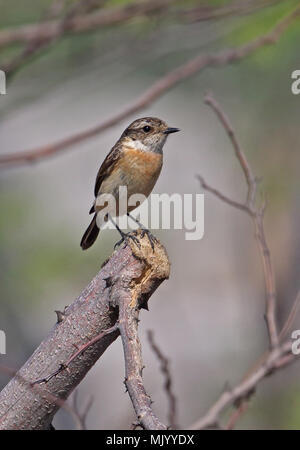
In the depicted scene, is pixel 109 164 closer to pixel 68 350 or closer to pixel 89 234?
pixel 89 234

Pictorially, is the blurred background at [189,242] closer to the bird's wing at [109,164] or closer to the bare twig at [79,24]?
the bird's wing at [109,164]

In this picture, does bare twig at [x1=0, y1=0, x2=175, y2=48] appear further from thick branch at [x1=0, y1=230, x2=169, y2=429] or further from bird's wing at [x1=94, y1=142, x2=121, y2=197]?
bird's wing at [x1=94, y1=142, x2=121, y2=197]

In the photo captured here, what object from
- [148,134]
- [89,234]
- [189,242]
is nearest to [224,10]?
[148,134]

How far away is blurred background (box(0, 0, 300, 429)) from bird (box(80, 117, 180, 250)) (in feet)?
4.40

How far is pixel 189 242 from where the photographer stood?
31.7 ft

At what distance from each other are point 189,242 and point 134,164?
4.26 metres

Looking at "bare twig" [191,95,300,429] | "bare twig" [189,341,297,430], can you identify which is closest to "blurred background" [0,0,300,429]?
"bare twig" [191,95,300,429]

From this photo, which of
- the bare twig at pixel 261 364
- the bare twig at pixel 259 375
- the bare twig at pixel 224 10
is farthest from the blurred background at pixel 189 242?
the bare twig at pixel 259 375

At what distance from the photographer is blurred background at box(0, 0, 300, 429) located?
7.79 m

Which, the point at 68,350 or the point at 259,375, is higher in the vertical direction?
the point at 68,350

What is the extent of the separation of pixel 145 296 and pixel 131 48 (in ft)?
3.36

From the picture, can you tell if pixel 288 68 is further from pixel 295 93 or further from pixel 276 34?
pixel 276 34

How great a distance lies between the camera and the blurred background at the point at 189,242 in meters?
7.79

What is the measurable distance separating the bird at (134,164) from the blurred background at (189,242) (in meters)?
1.34
